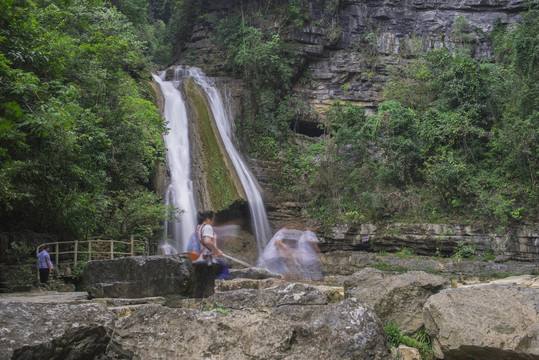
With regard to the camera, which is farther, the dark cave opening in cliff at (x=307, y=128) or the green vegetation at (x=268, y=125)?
the dark cave opening in cliff at (x=307, y=128)

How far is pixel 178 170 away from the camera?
17734mm

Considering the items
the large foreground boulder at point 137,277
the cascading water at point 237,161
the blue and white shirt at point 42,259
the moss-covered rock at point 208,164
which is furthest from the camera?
the cascading water at point 237,161

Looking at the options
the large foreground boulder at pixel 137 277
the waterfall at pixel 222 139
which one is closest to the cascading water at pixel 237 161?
the waterfall at pixel 222 139

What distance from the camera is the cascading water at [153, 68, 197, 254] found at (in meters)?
15.6

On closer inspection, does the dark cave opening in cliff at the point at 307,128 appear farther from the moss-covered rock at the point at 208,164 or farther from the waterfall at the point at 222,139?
the moss-covered rock at the point at 208,164

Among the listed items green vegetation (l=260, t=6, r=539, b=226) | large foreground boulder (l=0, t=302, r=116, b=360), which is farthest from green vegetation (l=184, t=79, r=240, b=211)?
large foreground boulder (l=0, t=302, r=116, b=360)

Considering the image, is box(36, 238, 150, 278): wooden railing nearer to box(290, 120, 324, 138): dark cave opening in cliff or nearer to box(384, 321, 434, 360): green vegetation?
box(384, 321, 434, 360): green vegetation

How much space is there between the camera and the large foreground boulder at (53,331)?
93.7 inches

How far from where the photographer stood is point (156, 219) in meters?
13.4

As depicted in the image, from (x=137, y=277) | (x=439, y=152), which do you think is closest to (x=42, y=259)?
(x=137, y=277)

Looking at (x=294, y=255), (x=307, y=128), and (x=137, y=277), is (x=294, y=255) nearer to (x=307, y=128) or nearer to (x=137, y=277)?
(x=137, y=277)

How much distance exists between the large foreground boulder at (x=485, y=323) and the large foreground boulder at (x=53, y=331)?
3.50m

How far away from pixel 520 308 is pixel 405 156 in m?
14.8

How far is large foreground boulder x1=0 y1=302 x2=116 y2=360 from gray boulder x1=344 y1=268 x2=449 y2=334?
3756 mm
